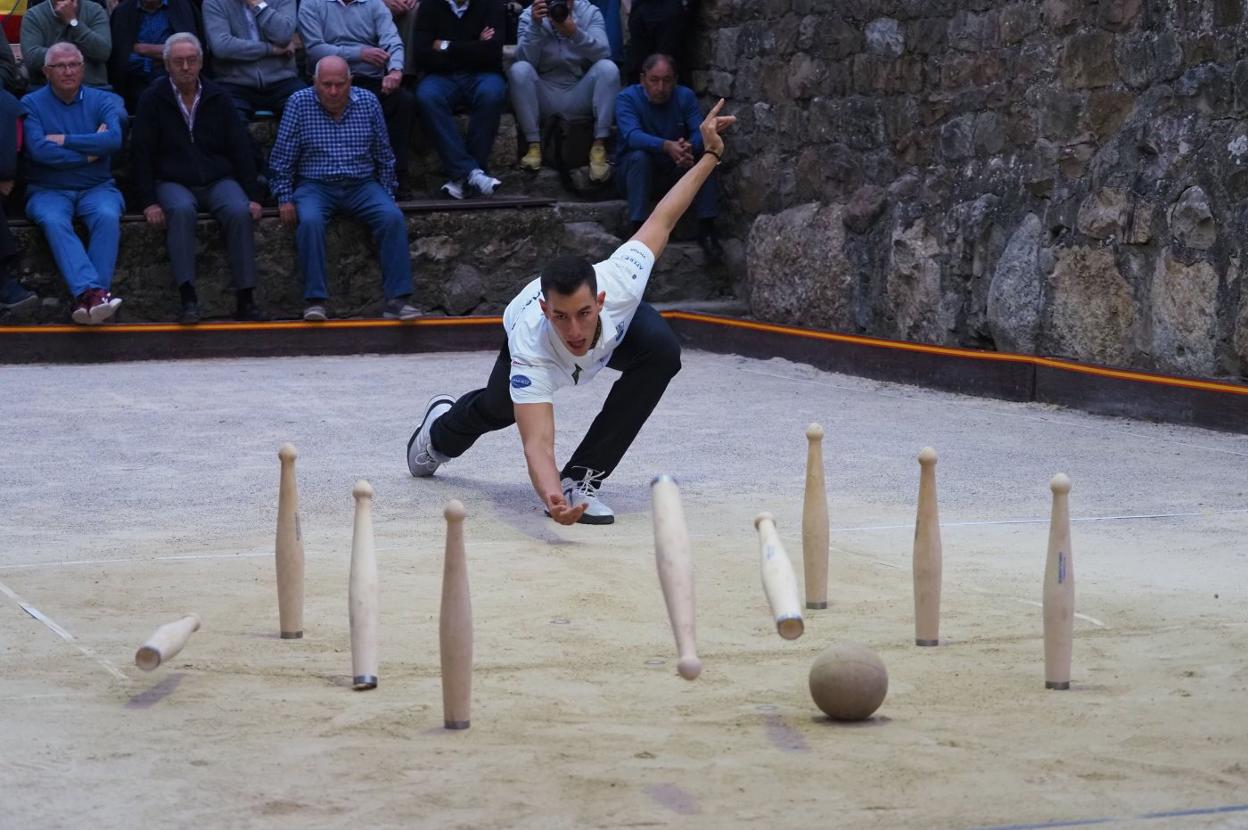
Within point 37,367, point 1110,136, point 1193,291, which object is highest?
point 1110,136

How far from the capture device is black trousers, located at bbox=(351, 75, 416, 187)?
13602mm

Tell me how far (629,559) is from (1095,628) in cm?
173

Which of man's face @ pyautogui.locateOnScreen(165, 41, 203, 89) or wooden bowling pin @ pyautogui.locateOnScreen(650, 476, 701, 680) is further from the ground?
man's face @ pyautogui.locateOnScreen(165, 41, 203, 89)

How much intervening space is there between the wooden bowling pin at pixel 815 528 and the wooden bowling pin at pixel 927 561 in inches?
18.7

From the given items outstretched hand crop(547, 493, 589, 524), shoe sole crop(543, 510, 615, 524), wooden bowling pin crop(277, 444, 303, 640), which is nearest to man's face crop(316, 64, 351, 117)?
shoe sole crop(543, 510, 615, 524)

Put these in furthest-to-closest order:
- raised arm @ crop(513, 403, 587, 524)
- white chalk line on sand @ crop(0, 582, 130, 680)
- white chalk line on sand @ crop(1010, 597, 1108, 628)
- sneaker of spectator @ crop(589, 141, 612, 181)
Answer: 1. sneaker of spectator @ crop(589, 141, 612, 181)
2. raised arm @ crop(513, 403, 587, 524)
3. white chalk line on sand @ crop(1010, 597, 1108, 628)
4. white chalk line on sand @ crop(0, 582, 130, 680)

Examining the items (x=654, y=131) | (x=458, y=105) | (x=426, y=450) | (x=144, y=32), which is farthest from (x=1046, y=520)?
(x=144, y=32)

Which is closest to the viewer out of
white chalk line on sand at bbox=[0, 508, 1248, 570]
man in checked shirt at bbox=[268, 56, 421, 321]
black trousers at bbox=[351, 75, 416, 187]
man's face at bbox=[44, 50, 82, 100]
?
white chalk line on sand at bbox=[0, 508, 1248, 570]

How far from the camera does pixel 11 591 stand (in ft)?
19.1

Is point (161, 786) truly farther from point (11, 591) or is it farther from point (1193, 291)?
point (1193, 291)

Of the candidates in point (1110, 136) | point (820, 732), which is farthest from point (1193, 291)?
point (820, 732)

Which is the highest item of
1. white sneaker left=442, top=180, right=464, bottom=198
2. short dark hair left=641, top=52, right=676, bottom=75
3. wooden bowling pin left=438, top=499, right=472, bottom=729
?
short dark hair left=641, top=52, right=676, bottom=75

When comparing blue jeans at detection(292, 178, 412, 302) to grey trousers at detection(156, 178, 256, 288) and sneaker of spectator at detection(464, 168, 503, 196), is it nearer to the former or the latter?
grey trousers at detection(156, 178, 256, 288)

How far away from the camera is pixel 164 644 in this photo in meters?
4.48
